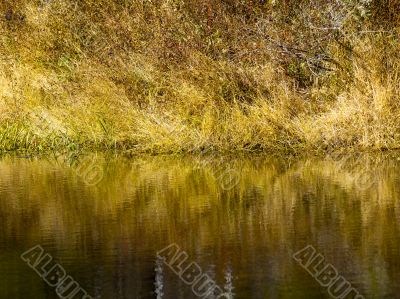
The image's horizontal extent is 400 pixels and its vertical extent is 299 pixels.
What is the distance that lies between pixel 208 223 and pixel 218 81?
7193mm

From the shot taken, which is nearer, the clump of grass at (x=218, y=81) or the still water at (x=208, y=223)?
the still water at (x=208, y=223)

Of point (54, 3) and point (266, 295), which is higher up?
point (54, 3)

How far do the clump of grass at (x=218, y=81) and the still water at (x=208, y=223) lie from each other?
2.81 feet

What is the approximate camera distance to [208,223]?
428 inches

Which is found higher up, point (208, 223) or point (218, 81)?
point (218, 81)

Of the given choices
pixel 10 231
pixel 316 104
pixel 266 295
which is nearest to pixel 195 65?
pixel 316 104

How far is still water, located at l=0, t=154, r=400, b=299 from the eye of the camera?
8.22 meters

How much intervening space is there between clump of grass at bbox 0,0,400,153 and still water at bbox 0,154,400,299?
0.86 m

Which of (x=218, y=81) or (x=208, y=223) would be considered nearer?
(x=208, y=223)

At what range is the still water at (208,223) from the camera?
27.0 ft

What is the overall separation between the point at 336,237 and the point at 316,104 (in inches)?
308

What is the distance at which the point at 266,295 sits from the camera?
7.66m

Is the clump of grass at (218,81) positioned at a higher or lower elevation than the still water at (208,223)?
higher

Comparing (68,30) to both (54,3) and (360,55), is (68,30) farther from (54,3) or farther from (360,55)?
(360,55)
